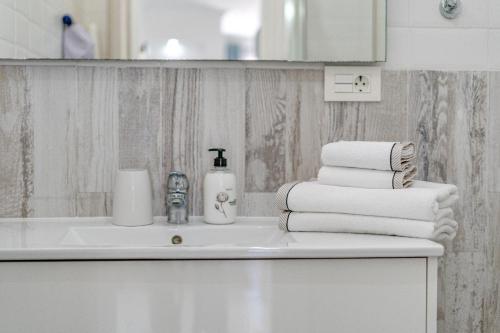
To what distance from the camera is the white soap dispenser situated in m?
1.17

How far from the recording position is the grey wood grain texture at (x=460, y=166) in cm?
129

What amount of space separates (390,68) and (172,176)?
2.09 feet

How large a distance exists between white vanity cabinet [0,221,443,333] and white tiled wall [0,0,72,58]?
1.82 feet

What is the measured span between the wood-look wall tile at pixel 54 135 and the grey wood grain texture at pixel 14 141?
17 mm

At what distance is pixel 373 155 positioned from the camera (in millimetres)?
1039

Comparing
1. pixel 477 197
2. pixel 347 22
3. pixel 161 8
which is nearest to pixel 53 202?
pixel 161 8

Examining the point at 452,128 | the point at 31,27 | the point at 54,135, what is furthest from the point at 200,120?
the point at 452,128

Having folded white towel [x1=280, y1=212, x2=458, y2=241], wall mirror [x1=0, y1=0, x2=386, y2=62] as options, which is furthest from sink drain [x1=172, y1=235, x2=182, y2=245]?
wall mirror [x1=0, y1=0, x2=386, y2=62]

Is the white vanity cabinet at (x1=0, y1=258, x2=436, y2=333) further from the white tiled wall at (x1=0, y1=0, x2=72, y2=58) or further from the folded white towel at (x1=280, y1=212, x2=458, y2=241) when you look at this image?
the white tiled wall at (x1=0, y1=0, x2=72, y2=58)

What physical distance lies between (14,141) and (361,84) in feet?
2.95

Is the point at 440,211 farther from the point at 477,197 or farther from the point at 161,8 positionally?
the point at 161,8

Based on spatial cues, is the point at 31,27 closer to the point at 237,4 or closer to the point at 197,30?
the point at 197,30

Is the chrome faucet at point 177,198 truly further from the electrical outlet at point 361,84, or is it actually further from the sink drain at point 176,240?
the electrical outlet at point 361,84

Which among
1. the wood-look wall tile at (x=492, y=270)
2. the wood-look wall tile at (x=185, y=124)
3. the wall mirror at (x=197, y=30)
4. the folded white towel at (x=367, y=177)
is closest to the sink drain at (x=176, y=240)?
the wood-look wall tile at (x=185, y=124)
